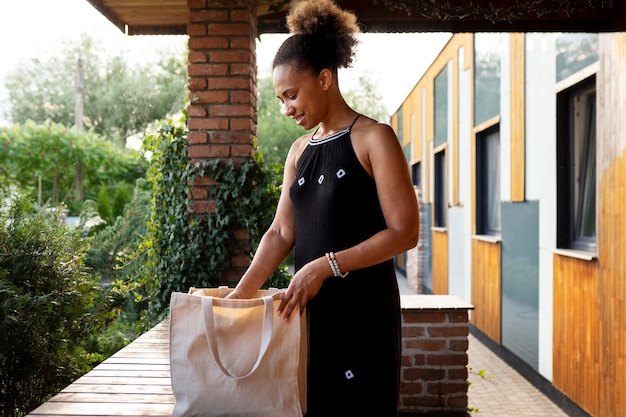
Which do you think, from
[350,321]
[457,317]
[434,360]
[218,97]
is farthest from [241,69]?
[350,321]

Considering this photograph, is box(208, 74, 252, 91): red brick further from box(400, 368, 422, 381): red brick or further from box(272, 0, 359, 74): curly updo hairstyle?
box(272, 0, 359, 74): curly updo hairstyle

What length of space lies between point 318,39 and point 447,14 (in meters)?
Answer: 2.66

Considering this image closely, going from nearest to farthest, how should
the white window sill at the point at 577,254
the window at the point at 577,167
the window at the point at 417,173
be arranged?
the white window sill at the point at 577,254 < the window at the point at 577,167 < the window at the point at 417,173

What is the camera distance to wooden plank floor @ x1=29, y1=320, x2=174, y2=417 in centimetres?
198

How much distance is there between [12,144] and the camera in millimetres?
14023

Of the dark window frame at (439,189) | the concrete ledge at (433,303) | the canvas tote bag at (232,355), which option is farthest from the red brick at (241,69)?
the dark window frame at (439,189)

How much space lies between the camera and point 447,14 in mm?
4254

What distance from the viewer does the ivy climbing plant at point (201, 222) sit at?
4.19 meters

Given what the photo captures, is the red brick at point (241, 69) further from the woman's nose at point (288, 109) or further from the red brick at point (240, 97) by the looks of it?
the woman's nose at point (288, 109)

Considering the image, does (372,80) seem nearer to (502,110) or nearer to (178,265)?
(502,110)

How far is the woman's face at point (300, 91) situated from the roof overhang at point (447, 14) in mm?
2431

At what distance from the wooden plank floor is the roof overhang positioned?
2.61 meters

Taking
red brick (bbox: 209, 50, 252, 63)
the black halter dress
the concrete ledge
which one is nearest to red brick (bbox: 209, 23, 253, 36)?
red brick (bbox: 209, 50, 252, 63)

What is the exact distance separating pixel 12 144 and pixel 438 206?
895 centimetres
